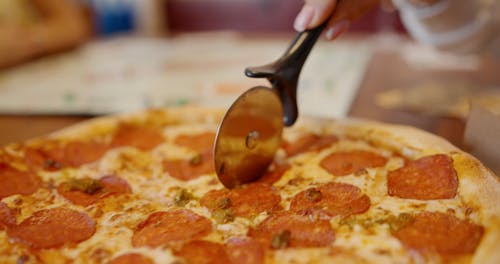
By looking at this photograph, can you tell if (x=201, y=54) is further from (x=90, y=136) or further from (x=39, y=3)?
(x=90, y=136)

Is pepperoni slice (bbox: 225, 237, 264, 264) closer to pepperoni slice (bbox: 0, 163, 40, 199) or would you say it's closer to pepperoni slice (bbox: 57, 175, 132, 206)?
pepperoni slice (bbox: 57, 175, 132, 206)

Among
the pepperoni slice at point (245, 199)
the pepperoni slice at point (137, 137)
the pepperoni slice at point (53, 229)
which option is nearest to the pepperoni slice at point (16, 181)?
the pepperoni slice at point (53, 229)

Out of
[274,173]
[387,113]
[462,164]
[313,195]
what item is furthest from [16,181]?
[387,113]

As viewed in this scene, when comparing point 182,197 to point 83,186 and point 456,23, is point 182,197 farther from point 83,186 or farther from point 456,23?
point 456,23

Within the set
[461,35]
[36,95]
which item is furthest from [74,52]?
[461,35]

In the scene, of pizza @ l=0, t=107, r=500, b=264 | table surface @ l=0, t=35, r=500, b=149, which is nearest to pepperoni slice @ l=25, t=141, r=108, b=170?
pizza @ l=0, t=107, r=500, b=264

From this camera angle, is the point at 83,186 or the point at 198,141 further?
the point at 198,141
